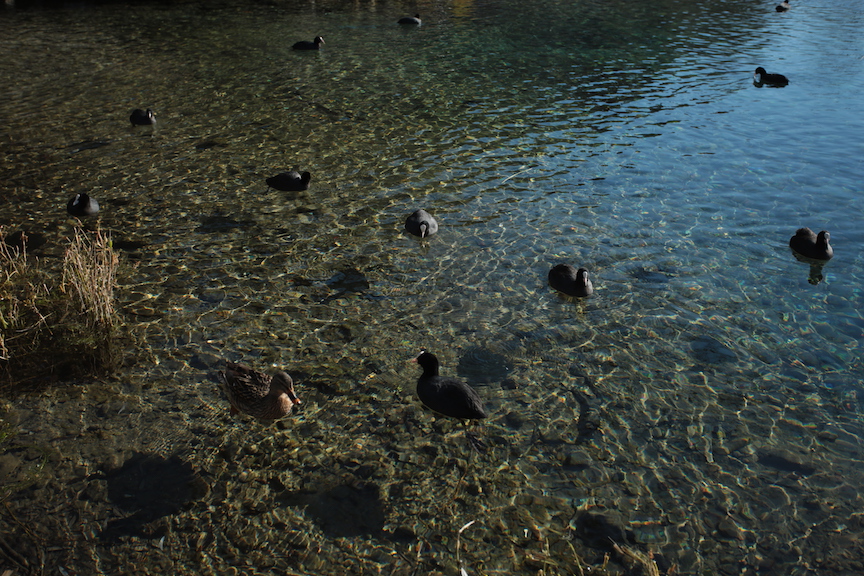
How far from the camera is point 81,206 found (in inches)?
488

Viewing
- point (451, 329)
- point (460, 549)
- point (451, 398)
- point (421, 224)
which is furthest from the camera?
point (421, 224)

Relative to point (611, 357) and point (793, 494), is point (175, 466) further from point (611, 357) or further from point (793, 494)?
point (793, 494)

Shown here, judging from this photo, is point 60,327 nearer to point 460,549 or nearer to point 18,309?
point 18,309

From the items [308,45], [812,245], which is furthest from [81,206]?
[308,45]

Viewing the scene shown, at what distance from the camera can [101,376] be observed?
8242 millimetres

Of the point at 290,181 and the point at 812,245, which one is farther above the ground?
the point at 812,245

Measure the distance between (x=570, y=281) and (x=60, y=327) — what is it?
7.42 meters

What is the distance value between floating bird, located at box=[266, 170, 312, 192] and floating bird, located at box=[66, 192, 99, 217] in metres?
3.49

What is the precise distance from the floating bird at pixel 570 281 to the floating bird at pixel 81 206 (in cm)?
896

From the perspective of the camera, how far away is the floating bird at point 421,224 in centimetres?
1175

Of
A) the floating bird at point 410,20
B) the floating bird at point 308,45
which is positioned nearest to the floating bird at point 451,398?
the floating bird at point 308,45

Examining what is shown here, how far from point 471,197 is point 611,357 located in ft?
19.2

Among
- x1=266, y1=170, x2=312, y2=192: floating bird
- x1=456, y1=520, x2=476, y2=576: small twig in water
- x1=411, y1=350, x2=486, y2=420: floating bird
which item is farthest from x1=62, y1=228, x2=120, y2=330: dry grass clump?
x1=456, y1=520, x2=476, y2=576: small twig in water

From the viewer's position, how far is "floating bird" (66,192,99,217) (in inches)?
488
